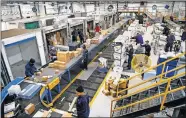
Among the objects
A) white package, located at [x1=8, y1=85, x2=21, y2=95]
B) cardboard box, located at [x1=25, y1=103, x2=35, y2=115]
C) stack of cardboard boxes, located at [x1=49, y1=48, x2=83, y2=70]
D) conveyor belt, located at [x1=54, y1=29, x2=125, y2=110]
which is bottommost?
conveyor belt, located at [x1=54, y1=29, x2=125, y2=110]

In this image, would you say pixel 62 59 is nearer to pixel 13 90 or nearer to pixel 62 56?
pixel 62 56

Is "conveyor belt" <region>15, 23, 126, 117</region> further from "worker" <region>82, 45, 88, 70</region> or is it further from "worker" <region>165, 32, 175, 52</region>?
"worker" <region>165, 32, 175, 52</region>

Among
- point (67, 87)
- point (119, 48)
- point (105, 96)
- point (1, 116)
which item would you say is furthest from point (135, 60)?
point (1, 116)

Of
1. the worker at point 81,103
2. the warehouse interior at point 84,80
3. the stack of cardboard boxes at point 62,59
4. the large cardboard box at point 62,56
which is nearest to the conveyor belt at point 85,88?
the warehouse interior at point 84,80

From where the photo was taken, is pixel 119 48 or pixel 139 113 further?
pixel 119 48

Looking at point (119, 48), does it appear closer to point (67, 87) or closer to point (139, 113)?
point (67, 87)

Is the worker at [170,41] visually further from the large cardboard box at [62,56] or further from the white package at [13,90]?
the white package at [13,90]

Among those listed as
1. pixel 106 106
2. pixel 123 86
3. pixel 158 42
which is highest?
pixel 158 42

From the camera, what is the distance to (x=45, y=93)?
5.04m

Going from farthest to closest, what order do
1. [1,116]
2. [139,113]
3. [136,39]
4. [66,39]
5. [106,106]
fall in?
[66,39]
[136,39]
[106,106]
[139,113]
[1,116]

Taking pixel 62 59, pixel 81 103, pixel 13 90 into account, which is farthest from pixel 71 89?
pixel 81 103

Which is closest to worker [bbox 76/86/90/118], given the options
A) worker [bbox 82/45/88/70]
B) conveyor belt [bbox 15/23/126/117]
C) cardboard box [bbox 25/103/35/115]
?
conveyor belt [bbox 15/23/126/117]

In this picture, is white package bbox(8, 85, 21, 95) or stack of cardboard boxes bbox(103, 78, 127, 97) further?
stack of cardboard boxes bbox(103, 78, 127, 97)

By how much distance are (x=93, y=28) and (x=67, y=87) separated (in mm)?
10403
